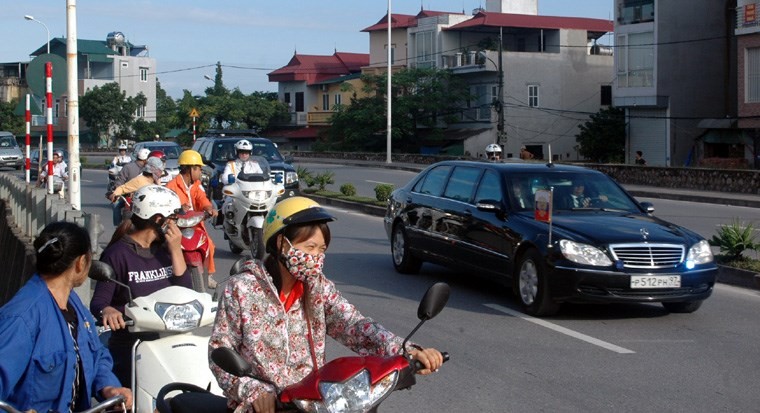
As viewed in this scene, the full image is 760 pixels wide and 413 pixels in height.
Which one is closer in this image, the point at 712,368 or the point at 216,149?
the point at 712,368

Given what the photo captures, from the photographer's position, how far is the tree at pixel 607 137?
5206cm

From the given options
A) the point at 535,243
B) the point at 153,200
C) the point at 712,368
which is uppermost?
the point at 153,200

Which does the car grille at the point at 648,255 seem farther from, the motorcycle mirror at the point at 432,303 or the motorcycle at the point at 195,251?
the motorcycle mirror at the point at 432,303

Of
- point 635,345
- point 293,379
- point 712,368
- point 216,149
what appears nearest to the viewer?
point 293,379

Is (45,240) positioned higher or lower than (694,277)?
higher

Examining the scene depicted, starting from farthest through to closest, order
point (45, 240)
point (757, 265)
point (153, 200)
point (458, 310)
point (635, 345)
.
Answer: point (757, 265)
point (458, 310)
point (635, 345)
point (153, 200)
point (45, 240)

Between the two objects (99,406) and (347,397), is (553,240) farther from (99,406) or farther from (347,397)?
(347,397)

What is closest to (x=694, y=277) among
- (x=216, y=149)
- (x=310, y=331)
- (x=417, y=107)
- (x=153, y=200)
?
(x=153, y=200)

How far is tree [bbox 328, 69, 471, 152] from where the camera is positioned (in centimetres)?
6306

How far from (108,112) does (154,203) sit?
7884 cm

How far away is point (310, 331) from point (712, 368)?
18.0 ft

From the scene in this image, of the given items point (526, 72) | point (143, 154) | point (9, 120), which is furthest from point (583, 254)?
point (9, 120)

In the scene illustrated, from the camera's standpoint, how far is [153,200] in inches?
250

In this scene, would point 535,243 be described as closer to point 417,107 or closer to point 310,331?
point 310,331
